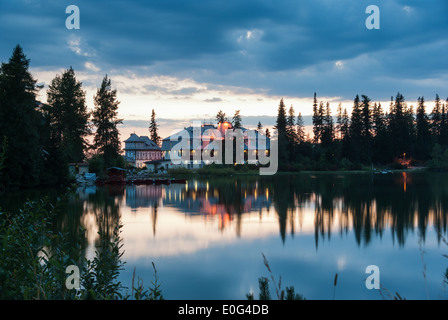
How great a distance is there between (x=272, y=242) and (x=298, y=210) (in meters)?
9.03

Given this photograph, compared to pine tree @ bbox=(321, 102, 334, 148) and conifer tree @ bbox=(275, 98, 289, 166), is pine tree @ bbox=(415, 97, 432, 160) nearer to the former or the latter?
pine tree @ bbox=(321, 102, 334, 148)

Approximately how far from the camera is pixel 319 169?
8112 cm

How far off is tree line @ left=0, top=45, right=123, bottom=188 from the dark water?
837 cm

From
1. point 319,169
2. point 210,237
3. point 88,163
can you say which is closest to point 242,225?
point 210,237

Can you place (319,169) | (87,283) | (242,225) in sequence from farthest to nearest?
(319,169) → (242,225) → (87,283)

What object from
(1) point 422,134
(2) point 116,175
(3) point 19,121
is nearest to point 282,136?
(1) point 422,134

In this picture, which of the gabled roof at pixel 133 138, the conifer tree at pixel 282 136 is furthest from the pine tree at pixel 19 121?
the gabled roof at pixel 133 138

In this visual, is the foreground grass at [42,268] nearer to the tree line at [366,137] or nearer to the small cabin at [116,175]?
the small cabin at [116,175]

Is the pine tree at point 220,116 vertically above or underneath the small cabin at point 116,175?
above

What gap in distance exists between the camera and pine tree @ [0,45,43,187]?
33.0m

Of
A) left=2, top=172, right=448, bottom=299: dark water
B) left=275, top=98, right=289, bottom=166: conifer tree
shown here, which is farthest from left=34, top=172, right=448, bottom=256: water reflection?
left=275, top=98, right=289, bottom=166: conifer tree

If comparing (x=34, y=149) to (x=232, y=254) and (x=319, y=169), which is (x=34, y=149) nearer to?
(x=232, y=254)

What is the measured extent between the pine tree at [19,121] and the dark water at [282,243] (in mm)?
8189

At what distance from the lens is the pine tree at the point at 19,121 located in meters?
33.0
